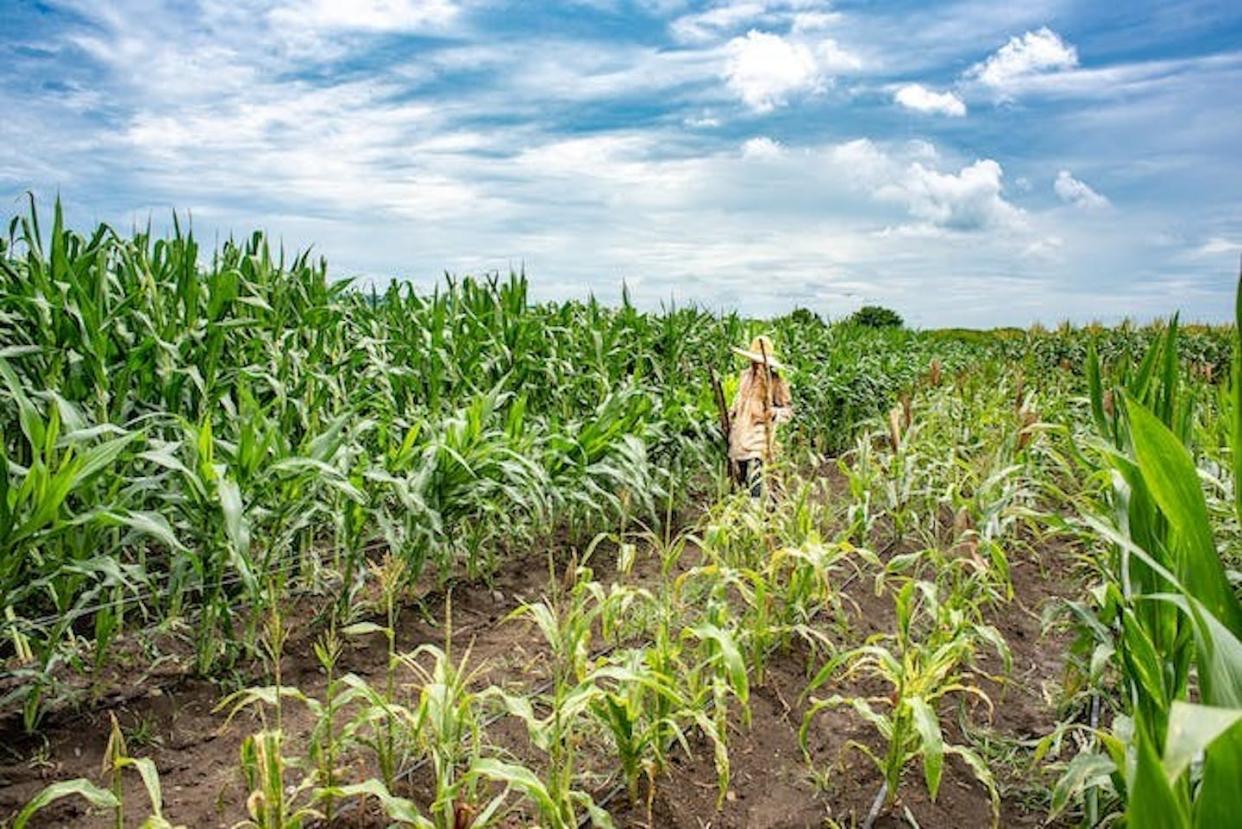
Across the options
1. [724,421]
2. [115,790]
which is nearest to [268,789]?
[115,790]

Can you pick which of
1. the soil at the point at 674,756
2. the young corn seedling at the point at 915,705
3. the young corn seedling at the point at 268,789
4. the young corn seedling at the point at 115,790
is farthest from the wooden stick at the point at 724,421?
the young corn seedling at the point at 115,790

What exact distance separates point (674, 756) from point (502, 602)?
1.75m

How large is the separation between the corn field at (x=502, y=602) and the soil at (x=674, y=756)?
0.05 ft

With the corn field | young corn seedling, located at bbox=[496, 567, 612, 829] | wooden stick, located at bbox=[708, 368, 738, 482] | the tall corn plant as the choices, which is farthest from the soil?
wooden stick, located at bbox=[708, 368, 738, 482]

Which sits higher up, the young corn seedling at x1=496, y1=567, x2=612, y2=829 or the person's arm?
the person's arm

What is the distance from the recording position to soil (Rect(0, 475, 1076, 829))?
8.20 feet

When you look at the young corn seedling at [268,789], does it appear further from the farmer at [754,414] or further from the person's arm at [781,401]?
the person's arm at [781,401]

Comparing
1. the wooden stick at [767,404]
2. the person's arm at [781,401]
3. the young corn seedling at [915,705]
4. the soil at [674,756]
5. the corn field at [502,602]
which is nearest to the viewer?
the corn field at [502,602]

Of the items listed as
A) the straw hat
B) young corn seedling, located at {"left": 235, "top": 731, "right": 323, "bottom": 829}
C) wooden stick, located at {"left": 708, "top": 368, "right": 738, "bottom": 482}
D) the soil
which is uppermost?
the straw hat

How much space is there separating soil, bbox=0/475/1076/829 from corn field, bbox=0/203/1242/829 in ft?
0.05

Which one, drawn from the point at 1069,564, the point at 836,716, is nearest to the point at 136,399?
the point at 836,716

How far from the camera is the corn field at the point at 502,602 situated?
2125 mm

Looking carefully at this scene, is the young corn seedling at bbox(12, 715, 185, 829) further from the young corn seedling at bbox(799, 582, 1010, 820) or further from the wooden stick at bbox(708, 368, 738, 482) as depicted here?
the wooden stick at bbox(708, 368, 738, 482)

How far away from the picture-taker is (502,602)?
14.2ft
